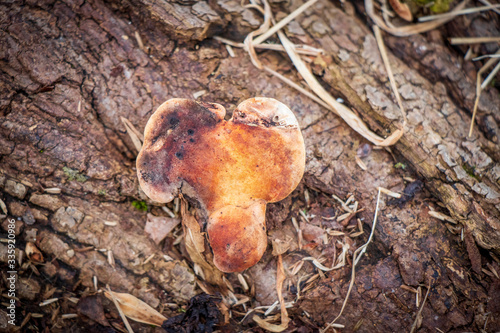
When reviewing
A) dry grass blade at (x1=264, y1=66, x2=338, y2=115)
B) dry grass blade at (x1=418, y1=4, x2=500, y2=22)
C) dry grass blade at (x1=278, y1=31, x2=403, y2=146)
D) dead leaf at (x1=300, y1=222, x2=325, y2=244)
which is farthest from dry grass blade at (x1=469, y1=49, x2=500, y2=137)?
dead leaf at (x1=300, y1=222, x2=325, y2=244)

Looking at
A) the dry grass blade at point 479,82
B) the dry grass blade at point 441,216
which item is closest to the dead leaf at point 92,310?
the dry grass blade at point 441,216

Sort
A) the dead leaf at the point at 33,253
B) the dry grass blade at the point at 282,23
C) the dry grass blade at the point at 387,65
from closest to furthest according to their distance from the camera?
the dead leaf at the point at 33,253 → the dry grass blade at the point at 387,65 → the dry grass blade at the point at 282,23

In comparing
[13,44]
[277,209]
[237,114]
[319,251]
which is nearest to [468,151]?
[319,251]

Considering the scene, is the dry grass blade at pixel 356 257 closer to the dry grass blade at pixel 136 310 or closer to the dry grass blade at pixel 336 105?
the dry grass blade at pixel 336 105

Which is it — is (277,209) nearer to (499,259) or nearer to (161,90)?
(161,90)

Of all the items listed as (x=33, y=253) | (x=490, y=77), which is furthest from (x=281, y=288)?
(x=490, y=77)

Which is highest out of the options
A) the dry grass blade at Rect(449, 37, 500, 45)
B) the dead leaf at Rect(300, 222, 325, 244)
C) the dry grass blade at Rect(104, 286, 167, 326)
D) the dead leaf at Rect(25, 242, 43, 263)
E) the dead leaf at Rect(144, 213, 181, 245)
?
the dry grass blade at Rect(449, 37, 500, 45)

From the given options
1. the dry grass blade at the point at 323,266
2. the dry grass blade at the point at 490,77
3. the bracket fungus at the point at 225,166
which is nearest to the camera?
the bracket fungus at the point at 225,166

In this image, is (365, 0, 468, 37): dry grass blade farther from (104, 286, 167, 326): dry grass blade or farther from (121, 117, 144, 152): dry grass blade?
(104, 286, 167, 326): dry grass blade
